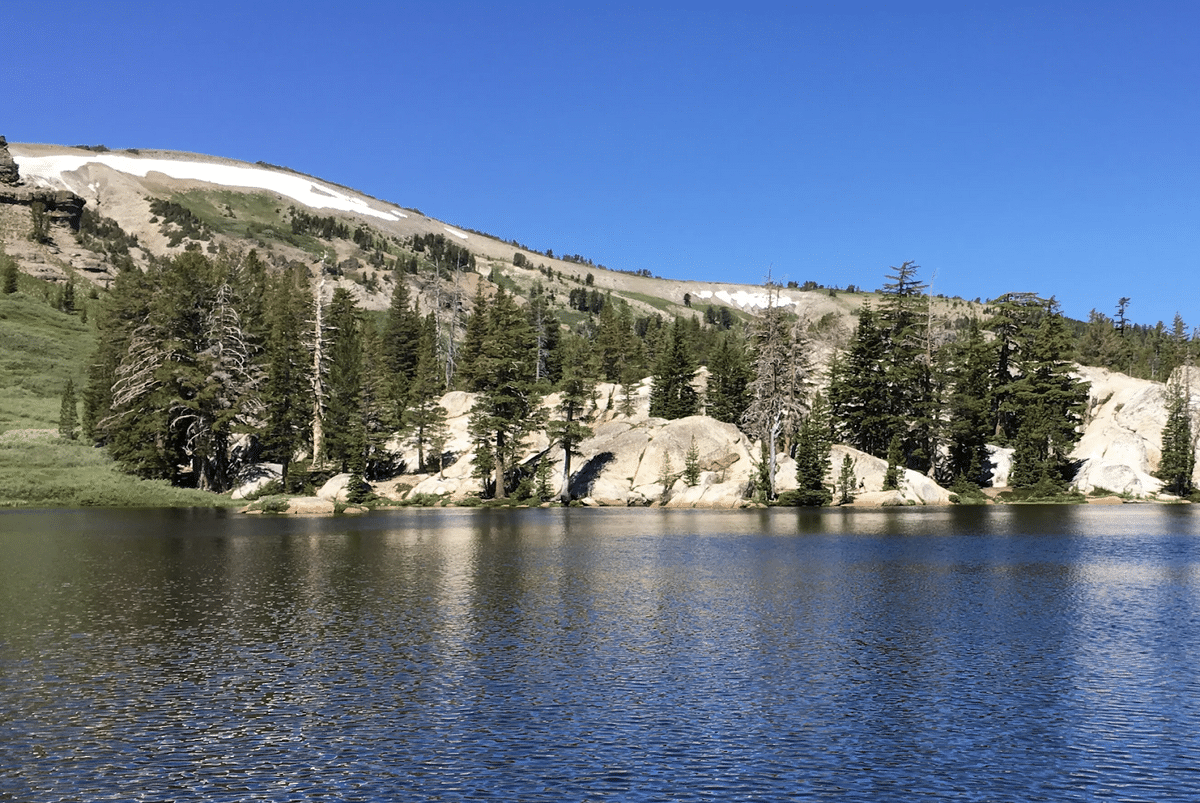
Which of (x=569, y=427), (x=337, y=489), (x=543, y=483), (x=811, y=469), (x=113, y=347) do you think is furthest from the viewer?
(x=113, y=347)

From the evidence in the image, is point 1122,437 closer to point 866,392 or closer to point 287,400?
point 866,392

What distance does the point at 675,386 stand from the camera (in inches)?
4739

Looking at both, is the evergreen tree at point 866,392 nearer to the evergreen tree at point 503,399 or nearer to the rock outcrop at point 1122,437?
the rock outcrop at point 1122,437

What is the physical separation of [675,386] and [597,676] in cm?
9678

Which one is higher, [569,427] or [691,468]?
[569,427]

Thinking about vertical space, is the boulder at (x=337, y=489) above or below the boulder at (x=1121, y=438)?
below

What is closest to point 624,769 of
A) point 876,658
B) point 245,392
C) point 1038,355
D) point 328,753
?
point 328,753

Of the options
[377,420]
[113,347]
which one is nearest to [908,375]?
[377,420]

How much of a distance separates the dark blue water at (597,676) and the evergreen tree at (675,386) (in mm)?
67494

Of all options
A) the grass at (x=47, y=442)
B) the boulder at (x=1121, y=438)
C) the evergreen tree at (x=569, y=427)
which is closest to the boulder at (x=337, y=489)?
the grass at (x=47, y=442)

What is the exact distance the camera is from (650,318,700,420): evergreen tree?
11794 cm

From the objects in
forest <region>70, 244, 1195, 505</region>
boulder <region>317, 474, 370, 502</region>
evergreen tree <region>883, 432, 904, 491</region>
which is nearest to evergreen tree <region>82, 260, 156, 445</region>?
forest <region>70, 244, 1195, 505</region>

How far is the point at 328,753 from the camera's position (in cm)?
→ 1850

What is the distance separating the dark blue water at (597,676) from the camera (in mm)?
17109
